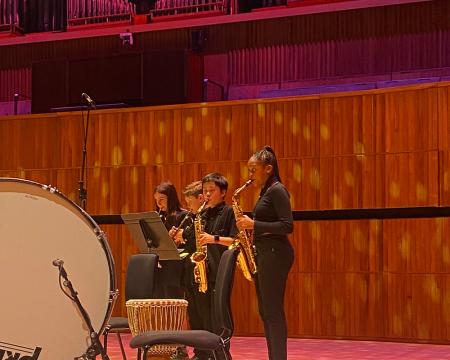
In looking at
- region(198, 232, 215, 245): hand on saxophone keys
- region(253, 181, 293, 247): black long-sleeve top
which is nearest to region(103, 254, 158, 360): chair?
region(198, 232, 215, 245): hand on saxophone keys

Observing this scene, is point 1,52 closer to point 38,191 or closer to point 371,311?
point 371,311

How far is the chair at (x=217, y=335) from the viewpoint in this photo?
3908mm

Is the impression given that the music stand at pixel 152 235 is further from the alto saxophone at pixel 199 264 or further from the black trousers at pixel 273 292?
the black trousers at pixel 273 292

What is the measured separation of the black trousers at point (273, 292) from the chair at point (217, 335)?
54cm

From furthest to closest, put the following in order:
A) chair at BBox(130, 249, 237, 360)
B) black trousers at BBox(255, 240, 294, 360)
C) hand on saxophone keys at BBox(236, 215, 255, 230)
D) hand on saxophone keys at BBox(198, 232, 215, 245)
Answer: hand on saxophone keys at BBox(198, 232, 215, 245) < hand on saxophone keys at BBox(236, 215, 255, 230) < black trousers at BBox(255, 240, 294, 360) < chair at BBox(130, 249, 237, 360)

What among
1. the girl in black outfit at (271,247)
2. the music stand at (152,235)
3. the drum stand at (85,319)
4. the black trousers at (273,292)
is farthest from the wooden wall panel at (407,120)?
the drum stand at (85,319)

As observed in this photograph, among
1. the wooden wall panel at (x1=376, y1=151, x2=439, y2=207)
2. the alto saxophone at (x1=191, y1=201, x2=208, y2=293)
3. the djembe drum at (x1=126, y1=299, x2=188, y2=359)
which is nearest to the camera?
the djembe drum at (x1=126, y1=299, x2=188, y2=359)

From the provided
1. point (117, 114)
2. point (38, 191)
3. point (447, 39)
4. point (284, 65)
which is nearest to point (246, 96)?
point (284, 65)

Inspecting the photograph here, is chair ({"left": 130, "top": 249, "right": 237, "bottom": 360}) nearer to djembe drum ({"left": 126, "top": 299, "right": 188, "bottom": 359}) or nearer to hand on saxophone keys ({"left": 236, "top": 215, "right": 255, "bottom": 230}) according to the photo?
hand on saxophone keys ({"left": 236, "top": 215, "right": 255, "bottom": 230})

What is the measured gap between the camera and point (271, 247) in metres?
4.72

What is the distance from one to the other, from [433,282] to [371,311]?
0.67 meters

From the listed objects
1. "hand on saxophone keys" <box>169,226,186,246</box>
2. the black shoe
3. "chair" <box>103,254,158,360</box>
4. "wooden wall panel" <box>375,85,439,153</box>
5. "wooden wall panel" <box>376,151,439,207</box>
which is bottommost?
the black shoe

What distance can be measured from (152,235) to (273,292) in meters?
1.27

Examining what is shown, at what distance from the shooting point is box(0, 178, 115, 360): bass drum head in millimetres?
3357
